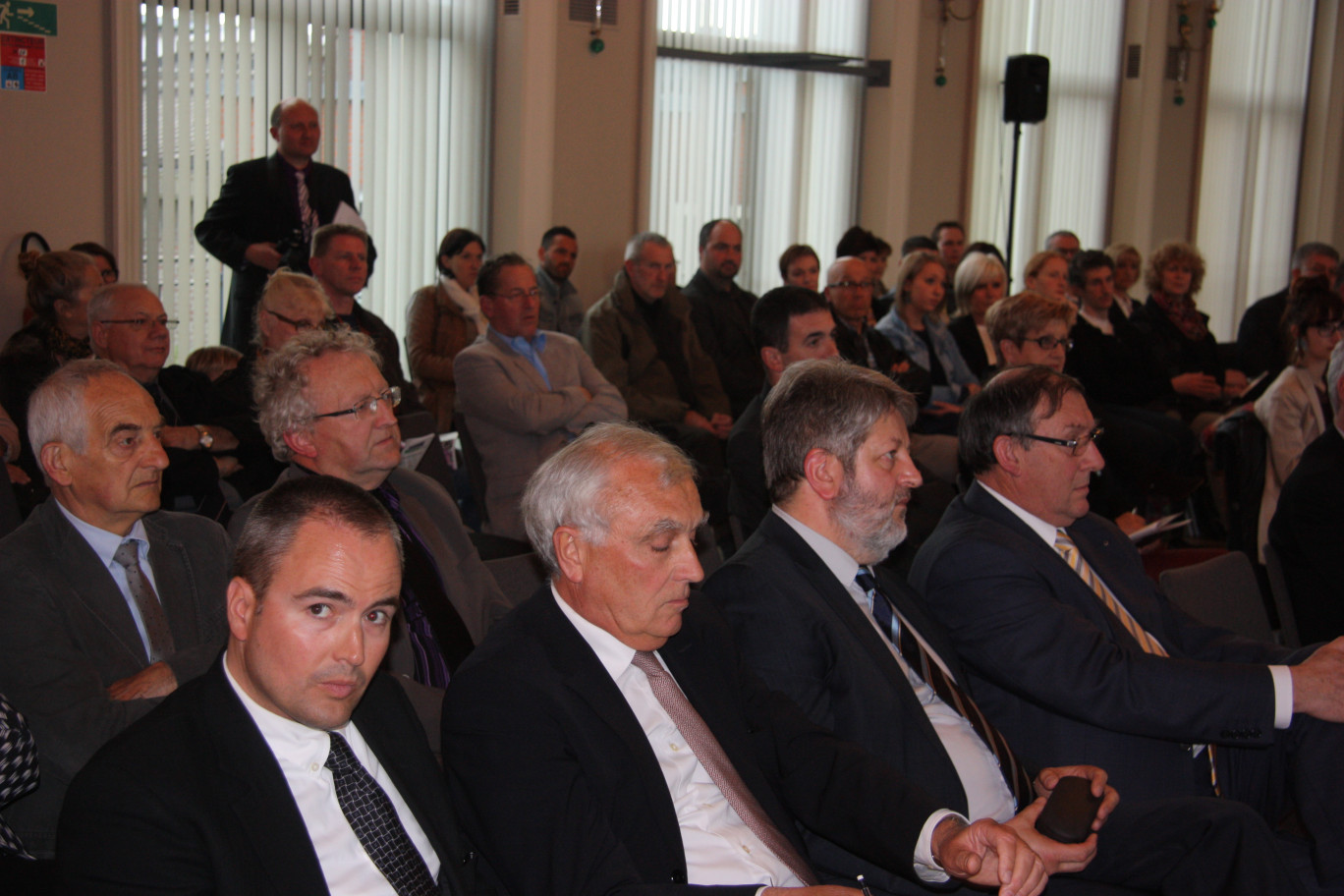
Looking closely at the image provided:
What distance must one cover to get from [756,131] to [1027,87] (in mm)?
2002

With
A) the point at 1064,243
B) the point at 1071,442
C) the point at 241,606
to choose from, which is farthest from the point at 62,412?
the point at 1064,243

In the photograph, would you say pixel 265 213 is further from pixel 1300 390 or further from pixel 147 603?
pixel 1300 390

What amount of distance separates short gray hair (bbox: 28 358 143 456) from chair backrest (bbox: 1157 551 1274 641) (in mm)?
2445

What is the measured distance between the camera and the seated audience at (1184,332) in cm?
715

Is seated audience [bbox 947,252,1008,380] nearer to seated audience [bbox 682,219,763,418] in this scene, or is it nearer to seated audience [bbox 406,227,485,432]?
seated audience [bbox 682,219,763,418]

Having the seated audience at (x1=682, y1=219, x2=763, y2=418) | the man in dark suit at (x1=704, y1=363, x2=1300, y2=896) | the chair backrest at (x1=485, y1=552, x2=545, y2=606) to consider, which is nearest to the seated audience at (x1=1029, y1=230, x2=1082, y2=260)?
the seated audience at (x1=682, y1=219, x2=763, y2=418)

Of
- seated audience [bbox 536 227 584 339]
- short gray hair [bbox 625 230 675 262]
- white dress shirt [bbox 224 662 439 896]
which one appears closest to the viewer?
white dress shirt [bbox 224 662 439 896]

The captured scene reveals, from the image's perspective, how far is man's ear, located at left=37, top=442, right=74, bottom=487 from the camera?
2297mm

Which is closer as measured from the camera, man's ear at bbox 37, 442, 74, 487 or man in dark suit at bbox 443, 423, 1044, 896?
man in dark suit at bbox 443, 423, 1044, 896

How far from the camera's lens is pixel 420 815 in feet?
5.63

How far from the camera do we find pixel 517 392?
4.52 meters

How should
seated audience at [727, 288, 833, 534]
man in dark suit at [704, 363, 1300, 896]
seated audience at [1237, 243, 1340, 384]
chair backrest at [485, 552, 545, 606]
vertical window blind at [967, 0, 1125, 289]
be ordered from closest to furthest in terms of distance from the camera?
man in dark suit at [704, 363, 1300, 896]
chair backrest at [485, 552, 545, 606]
seated audience at [727, 288, 833, 534]
seated audience at [1237, 243, 1340, 384]
vertical window blind at [967, 0, 1125, 289]

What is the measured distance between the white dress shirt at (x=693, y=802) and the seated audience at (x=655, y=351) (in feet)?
11.3

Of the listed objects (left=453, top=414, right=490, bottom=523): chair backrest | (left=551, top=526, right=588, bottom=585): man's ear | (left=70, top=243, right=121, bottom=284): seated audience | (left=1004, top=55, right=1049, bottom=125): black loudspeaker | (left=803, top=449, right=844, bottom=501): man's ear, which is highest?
(left=1004, top=55, right=1049, bottom=125): black loudspeaker
